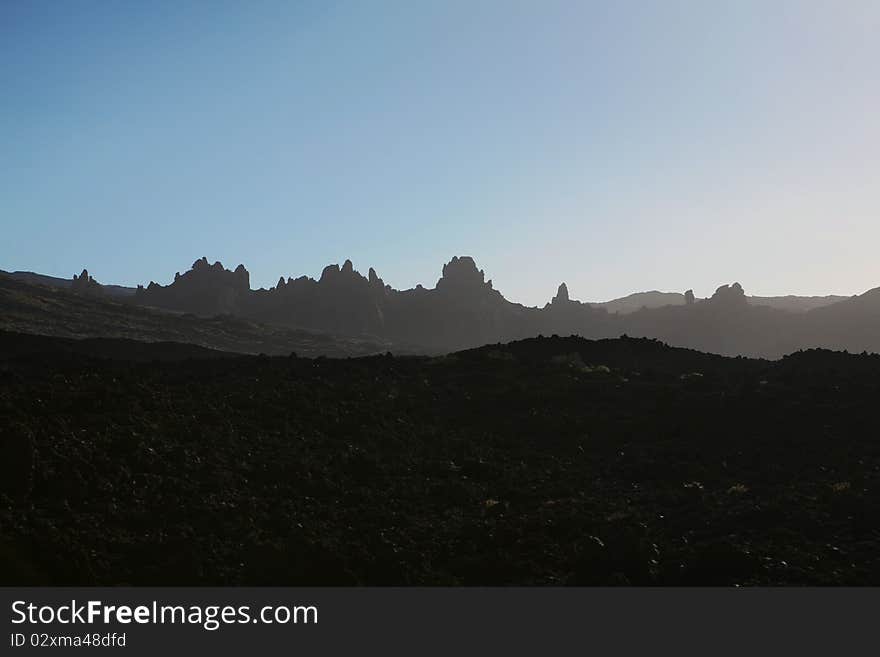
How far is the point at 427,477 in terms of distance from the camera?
20891 millimetres

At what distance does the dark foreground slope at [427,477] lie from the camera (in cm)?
1408

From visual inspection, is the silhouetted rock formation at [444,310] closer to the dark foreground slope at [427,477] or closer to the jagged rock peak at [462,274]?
the jagged rock peak at [462,274]

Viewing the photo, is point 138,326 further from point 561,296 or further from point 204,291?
point 561,296

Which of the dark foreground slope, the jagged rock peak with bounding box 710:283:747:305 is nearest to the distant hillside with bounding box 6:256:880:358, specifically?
the jagged rock peak with bounding box 710:283:747:305

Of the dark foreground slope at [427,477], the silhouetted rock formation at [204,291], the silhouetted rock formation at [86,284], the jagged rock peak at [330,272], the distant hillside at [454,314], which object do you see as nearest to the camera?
the dark foreground slope at [427,477]

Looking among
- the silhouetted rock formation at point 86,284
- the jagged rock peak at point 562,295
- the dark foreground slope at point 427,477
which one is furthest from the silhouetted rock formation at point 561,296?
the dark foreground slope at point 427,477

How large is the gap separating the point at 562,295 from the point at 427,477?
15727cm

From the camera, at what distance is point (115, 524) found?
49.1 feet

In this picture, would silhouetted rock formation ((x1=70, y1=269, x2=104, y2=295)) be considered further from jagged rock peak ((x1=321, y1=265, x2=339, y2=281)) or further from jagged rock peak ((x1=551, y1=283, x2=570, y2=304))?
jagged rock peak ((x1=551, y1=283, x2=570, y2=304))

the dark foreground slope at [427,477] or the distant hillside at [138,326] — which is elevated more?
the distant hillside at [138,326]

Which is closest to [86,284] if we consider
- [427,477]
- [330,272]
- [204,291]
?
[204,291]

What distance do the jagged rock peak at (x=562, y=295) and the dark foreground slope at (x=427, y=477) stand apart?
141 m

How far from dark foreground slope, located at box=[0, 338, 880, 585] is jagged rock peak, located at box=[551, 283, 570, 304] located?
141367mm
